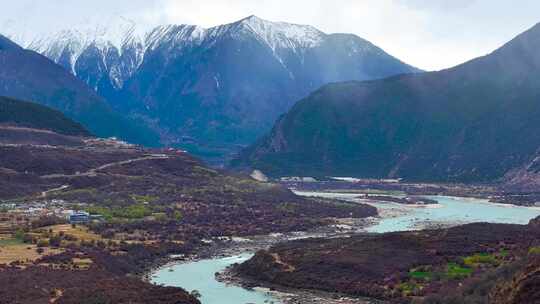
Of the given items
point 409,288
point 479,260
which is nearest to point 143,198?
point 479,260

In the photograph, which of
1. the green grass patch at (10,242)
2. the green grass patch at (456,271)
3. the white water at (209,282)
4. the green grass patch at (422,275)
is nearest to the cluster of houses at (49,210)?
the green grass patch at (10,242)

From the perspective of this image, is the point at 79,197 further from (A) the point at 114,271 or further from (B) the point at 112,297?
(B) the point at 112,297

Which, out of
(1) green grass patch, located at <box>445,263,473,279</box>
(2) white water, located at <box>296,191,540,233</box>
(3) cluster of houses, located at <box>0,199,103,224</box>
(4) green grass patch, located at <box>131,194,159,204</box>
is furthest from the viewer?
(4) green grass patch, located at <box>131,194,159,204</box>

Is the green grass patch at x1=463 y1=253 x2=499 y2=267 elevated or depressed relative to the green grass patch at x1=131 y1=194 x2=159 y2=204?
depressed

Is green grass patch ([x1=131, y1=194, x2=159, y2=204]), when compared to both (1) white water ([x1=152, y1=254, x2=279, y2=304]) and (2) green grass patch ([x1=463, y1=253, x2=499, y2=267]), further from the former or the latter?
(2) green grass patch ([x1=463, y1=253, x2=499, y2=267])

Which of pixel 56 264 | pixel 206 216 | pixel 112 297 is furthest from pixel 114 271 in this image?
pixel 206 216

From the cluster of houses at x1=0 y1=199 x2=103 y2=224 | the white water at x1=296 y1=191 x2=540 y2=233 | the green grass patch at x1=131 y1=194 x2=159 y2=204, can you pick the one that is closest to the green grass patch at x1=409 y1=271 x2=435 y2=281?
the white water at x1=296 y1=191 x2=540 y2=233

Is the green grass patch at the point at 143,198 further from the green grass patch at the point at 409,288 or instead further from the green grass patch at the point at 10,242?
the green grass patch at the point at 409,288

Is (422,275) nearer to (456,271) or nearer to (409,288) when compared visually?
(456,271)
